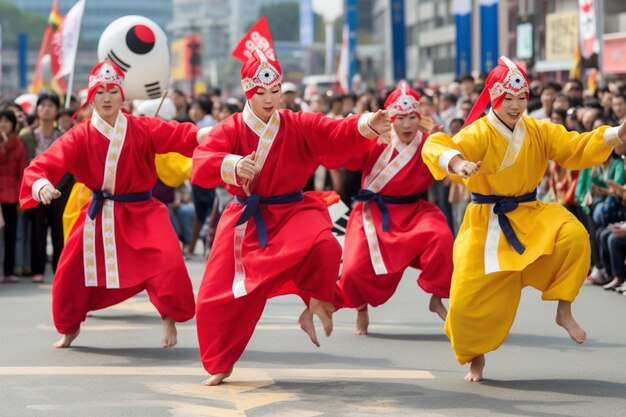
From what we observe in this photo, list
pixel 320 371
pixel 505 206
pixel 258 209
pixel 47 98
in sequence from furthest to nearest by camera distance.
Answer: pixel 47 98
pixel 320 371
pixel 258 209
pixel 505 206

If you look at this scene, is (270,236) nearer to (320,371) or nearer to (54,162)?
(320,371)

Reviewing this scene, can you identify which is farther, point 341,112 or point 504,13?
point 504,13

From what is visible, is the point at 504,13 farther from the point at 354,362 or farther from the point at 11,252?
the point at 354,362

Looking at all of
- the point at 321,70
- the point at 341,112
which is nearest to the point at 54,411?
the point at 341,112

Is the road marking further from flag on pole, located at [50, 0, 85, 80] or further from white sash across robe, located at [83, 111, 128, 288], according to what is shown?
flag on pole, located at [50, 0, 85, 80]

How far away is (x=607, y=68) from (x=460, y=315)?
1578 centimetres

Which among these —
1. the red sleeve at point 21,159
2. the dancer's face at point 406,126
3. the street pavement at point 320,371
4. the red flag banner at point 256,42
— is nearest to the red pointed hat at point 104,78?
the red flag banner at point 256,42

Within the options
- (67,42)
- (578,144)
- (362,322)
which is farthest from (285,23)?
(578,144)

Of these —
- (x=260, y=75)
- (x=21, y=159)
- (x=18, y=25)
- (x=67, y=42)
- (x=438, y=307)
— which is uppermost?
(x=18, y=25)

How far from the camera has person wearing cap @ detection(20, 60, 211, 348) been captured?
360 inches

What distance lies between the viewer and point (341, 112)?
65.1 feet

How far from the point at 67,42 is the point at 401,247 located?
7239 millimetres

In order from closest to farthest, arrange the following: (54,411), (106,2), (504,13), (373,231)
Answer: (54,411) → (373,231) → (504,13) → (106,2)

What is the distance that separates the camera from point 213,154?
7.95m
